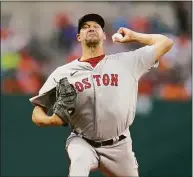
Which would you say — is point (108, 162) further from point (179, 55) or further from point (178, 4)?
point (178, 4)

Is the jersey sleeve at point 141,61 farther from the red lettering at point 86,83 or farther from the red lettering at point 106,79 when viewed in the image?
the red lettering at point 86,83

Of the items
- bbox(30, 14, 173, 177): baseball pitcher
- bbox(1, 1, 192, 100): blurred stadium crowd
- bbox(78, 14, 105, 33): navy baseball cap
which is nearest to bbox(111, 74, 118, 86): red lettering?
bbox(30, 14, 173, 177): baseball pitcher

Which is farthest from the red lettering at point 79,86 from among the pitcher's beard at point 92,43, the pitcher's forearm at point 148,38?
the pitcher's forearm at point 148,38

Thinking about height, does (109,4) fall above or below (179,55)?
above

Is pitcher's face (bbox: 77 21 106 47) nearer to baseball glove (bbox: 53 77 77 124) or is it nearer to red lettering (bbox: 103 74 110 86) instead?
red lettering (bbox: 103 74 110 86)

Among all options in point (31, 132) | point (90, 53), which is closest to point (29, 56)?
point (31, 132)

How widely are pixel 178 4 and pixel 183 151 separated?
9.06 ft

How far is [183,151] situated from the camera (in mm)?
7195

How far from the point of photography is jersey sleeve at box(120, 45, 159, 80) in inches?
184

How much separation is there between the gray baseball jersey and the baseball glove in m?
0.19

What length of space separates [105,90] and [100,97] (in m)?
0.07

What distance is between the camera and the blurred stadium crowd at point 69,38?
770cm

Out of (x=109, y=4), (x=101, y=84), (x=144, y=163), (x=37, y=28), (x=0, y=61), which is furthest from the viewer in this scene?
(x=109, y=4)

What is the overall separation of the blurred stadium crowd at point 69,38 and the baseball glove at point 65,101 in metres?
3.06
